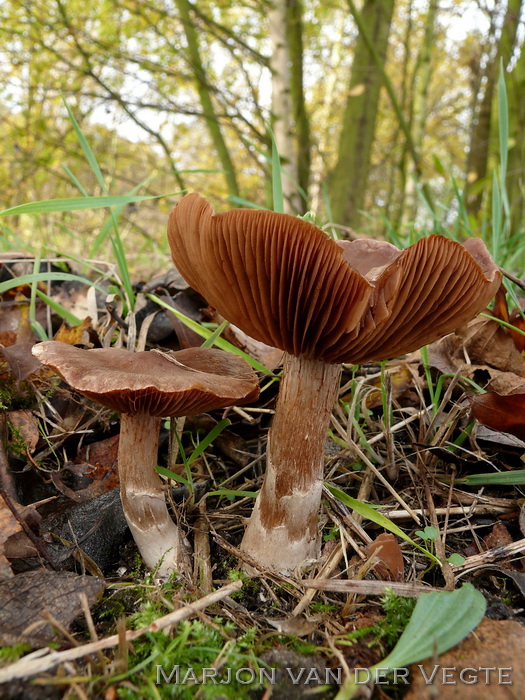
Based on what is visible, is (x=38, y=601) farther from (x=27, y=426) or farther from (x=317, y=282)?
(x=317, y=282)

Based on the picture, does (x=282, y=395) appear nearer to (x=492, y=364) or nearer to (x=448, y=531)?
(x=448, y=531)

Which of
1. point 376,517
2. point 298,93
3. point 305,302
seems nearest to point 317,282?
point 305,302

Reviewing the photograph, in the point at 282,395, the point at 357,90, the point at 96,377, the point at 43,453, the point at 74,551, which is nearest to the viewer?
the point at 96,377


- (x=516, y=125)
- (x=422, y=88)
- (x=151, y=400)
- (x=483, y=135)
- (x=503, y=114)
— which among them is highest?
(x=422, y=88)

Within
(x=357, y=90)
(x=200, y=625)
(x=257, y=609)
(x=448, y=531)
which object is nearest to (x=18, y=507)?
(x=200, y=625)

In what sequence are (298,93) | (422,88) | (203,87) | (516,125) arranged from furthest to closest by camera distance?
(422,88)
(298,93)
(203,87)
(516,125)

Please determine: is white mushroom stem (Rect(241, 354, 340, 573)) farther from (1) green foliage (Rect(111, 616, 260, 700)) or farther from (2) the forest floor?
(1) green foliage (Rect(111, 616, 260, 700))

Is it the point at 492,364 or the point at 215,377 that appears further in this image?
the point at 492,364
